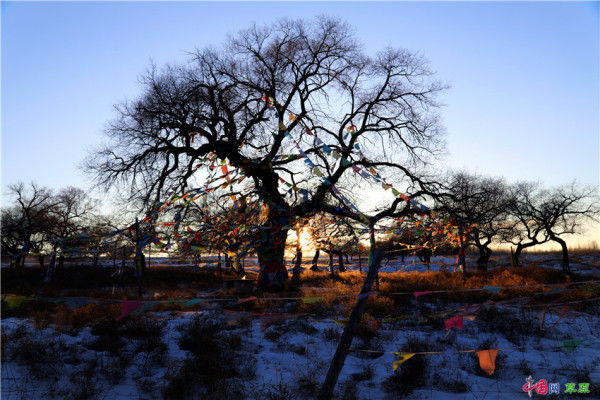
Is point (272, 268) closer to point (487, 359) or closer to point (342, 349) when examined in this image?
point (342, 349)

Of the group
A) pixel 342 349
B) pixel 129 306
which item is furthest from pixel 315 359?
pixel 129 306

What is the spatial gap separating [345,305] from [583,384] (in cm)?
570

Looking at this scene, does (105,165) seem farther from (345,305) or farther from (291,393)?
(291,393)

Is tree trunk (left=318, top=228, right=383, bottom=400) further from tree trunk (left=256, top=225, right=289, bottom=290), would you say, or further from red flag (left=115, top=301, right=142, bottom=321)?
tree trunk (left=256, top=225, right=289, bottom=290)

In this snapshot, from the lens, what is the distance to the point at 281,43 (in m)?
13.4

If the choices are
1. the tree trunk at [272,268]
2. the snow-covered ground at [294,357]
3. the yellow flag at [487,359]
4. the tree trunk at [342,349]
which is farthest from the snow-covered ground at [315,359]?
the tree trunk at [272,268]

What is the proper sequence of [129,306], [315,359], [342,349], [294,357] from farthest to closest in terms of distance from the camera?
[294,357] < [315,359] < [129,306] < [342,349]

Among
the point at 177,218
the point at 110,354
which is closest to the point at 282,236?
the point at 177,218

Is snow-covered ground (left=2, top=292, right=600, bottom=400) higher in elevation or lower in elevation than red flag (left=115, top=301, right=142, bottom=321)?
lower

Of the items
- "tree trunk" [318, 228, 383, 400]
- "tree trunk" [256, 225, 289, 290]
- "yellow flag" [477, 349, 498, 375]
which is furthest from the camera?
"tree trunk" [256, 225, 289, 290]

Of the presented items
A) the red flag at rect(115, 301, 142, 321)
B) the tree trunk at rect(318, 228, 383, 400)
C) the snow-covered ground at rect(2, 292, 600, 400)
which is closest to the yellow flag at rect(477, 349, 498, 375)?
the snow-covered ground at rect(2, 292, 600, 400)

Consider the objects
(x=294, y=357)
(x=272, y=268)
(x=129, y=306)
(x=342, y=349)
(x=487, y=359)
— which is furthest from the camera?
(x=272, y=268)

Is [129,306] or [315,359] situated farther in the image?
[315,359]

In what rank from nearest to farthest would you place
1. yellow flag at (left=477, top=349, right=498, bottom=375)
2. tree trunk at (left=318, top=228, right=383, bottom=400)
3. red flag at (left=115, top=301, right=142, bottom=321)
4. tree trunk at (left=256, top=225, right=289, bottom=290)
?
tree trunk at (left=318, top=228, right=383, bottom=400)
yellow flag at (left=477, top=349, right=498, bottom=375)
red flag at (left=115, top=301, right=142, bottom=321)
tree trunk at (left=256, top=225, right=289, bottom=290)
